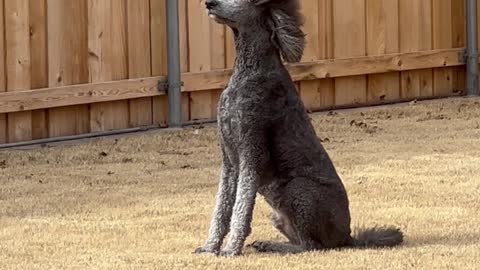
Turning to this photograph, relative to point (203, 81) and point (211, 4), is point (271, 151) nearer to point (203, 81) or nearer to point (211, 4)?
point (211, 4)

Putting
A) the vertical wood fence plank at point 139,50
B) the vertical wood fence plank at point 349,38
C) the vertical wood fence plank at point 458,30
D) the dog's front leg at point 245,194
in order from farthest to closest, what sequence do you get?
the vertical wood fence plank at point 458,30 < the vertical wood fence plank at point 349,38 < the vertical wood fence plank at point 139,50 < the dog's front leg at point 245,194

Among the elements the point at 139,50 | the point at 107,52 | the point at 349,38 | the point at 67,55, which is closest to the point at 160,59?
the point at 139,50

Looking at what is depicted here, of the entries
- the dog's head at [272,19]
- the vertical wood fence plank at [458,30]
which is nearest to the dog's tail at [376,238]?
the dog's head at [272,19]

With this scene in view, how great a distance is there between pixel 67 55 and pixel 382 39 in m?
3.75

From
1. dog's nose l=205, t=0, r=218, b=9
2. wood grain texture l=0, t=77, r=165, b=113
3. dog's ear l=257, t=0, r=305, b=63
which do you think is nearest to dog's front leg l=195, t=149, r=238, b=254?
dog's ear l=257, t=0, r=305, b=63

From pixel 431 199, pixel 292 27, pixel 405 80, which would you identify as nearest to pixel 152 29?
pixel 405 80

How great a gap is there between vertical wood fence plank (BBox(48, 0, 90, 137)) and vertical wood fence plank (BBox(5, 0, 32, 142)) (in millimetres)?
234

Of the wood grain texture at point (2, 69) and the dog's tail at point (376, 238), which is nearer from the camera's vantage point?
the dog's tail at point (376, 238)

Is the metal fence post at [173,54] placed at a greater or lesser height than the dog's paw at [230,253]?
greater

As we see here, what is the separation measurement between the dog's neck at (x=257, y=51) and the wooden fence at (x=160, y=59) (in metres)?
4.31

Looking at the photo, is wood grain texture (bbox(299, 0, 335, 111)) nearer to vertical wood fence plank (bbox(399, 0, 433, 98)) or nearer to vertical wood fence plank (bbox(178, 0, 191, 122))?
vertical wood fence plank (bbox(399, 0, 433, 98))

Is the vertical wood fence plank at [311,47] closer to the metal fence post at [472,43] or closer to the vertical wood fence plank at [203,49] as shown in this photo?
the vertical wood fence plank at [203,49]

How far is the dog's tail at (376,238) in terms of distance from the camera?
7445mm

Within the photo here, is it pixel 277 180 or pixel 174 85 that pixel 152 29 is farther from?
pixel 277 180
